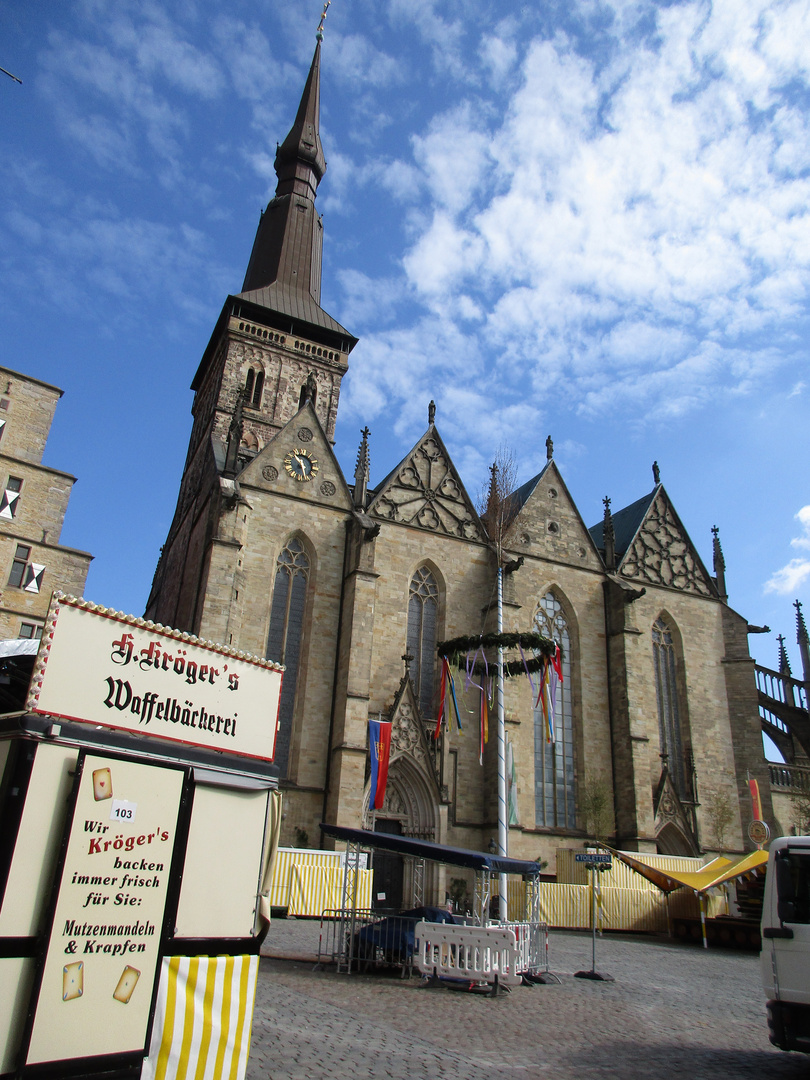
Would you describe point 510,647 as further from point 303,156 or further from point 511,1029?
point 303,156

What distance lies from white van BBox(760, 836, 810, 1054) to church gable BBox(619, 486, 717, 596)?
23291 millimetres

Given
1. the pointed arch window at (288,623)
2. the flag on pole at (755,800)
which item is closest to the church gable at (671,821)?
the flag on pole at (755,800)

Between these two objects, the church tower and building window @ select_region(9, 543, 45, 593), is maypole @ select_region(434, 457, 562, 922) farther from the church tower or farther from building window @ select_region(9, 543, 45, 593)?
building window @ select_region(9, 543, 45, 593)

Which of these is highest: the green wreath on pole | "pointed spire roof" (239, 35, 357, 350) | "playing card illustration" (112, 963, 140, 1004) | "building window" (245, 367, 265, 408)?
"pointed spire roof" (239, 35, 357, 350)

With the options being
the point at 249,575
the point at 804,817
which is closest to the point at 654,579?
the point at 804,817

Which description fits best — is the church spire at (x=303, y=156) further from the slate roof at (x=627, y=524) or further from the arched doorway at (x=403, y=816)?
the arched doorway at (x=403, y=816)

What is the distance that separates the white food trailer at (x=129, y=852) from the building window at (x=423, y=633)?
18402 mm

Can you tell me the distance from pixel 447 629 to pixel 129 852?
2040 cm

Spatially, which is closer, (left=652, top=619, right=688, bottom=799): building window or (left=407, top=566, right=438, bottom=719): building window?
(left=407, top=566, right=438, bottom=719): building window

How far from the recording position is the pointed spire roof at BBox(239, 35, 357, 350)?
38719 millimetres

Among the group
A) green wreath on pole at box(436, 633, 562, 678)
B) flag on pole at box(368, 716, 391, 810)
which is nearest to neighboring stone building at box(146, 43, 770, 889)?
flag on pole at box(368, 716, 391, 810)

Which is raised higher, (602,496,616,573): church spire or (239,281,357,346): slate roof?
(239,281,357,346): slate roof

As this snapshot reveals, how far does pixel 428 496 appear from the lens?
2680 centimetres

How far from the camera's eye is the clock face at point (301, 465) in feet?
80.4
